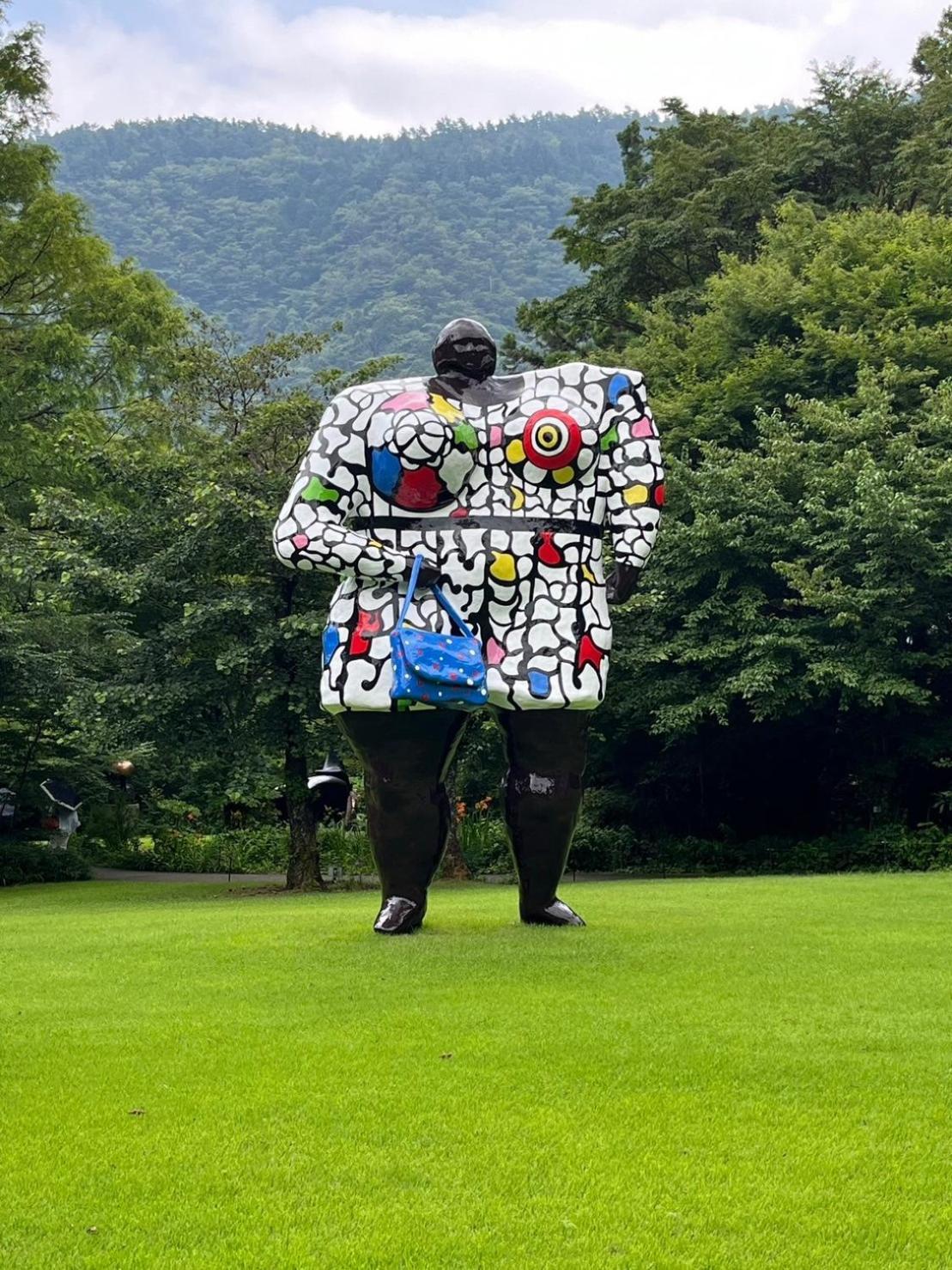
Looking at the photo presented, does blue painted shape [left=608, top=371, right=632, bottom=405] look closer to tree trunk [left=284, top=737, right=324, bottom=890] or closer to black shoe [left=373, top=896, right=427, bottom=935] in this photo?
black shoe [left=373, top=896, right=427, bottom=935]

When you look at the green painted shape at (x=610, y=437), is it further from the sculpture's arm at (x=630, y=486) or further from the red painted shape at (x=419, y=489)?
the red painted shape at (x=419, y=489)

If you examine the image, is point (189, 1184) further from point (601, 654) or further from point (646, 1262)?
point (601, 654)

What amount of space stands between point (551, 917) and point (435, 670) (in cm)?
160

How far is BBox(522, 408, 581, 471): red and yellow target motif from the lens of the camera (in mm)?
6816

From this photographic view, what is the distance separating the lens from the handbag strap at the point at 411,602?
664cm

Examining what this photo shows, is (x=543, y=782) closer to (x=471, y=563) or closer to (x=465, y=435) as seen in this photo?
(x=471, y=563)

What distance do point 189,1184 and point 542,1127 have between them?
0.90m

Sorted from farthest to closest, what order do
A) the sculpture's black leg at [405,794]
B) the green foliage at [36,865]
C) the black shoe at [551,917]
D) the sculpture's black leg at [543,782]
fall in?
the green foliage at [36,865] < the black shoe at [551,917] < the sculpture's black leg at [543,782] < the sculpture's black leg at [405,794]

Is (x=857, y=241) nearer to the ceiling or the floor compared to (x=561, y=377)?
nearer to the ceiling

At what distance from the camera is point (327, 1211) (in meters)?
3.02

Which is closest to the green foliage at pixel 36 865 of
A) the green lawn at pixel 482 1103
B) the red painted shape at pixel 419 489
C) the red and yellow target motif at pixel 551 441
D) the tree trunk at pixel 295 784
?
the tree trunk at pixel 295 784

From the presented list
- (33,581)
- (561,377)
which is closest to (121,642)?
(33,581)

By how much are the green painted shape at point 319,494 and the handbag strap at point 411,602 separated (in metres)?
0.51

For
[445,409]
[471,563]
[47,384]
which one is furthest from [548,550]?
[47,384]
